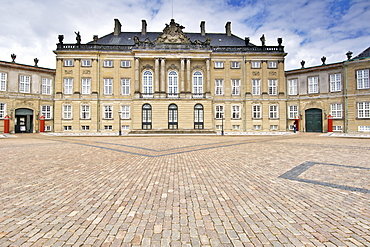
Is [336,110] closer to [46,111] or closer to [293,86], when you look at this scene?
[293,86]

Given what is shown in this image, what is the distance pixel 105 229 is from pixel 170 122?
96.9ft

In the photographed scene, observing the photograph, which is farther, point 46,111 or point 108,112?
point 108,112

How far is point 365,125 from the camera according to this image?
26.6m

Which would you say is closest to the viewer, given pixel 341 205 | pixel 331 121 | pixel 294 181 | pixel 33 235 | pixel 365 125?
pixel 33 235

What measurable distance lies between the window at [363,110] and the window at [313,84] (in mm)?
5857

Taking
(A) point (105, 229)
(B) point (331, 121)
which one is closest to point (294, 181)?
(A) point (105, 229)

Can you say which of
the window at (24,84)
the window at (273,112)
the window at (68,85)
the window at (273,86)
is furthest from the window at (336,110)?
the window at (24,84)

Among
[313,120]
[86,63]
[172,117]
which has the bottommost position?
[313,120]

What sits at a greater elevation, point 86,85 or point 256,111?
point 86,85

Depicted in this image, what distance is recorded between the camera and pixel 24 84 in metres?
30.4

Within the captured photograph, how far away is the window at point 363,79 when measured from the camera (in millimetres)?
26734

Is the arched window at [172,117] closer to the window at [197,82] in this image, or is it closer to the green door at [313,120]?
Answer: the window at [197,82]

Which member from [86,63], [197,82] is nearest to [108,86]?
[86,63]

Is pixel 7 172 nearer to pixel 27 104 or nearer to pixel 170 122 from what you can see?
pixel 170 122
